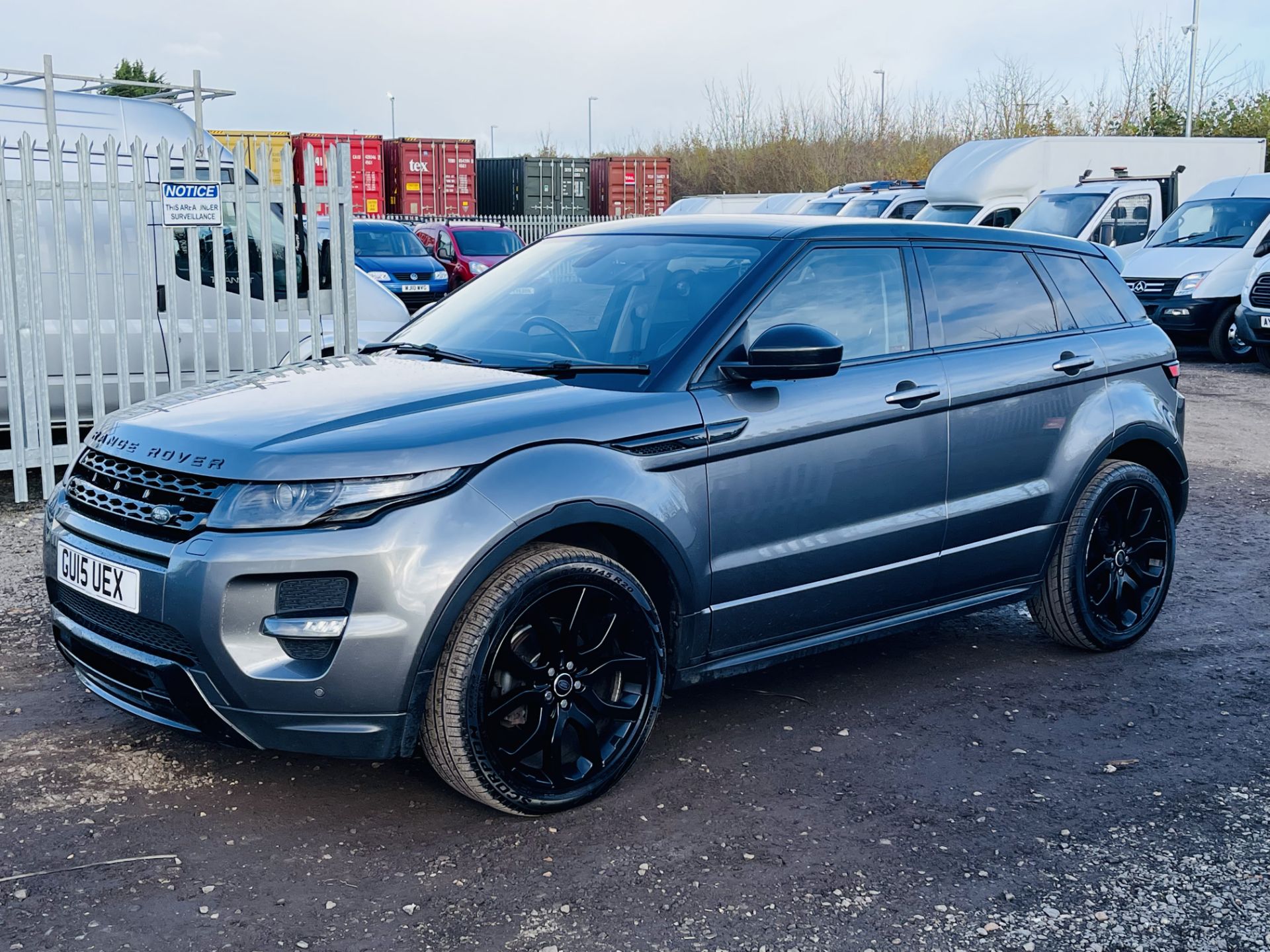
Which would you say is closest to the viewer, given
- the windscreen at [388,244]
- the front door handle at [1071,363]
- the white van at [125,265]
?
the front door handle at [1071,363]

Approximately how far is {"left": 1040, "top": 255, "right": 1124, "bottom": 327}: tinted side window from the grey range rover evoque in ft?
0.06

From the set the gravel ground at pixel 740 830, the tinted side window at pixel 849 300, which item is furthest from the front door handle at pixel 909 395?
the gravel ground at pixel 740 830

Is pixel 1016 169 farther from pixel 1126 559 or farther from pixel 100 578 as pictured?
pixel 100 578

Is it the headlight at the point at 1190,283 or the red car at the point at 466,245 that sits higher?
the red car at the point at 466,245

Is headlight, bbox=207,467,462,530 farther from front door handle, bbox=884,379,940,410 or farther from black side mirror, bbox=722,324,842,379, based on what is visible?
front door handle, bbox=884,379,940,410

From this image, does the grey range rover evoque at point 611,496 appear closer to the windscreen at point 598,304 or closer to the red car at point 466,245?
the windscreen at point 598,304

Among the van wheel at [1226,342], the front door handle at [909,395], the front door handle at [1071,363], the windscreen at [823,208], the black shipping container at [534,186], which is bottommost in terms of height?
the van wheel at [1226,342]

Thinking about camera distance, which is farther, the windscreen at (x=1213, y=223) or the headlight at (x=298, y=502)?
the windscreen at (x=1213, y=223)

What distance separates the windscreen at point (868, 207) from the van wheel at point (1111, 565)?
60.5 ft

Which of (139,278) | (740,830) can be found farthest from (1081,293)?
(139,278)

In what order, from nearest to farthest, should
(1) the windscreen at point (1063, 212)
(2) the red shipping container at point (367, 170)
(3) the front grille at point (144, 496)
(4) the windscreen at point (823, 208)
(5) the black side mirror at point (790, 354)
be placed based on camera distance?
(3) the front grille at point (144, 496)
(5) the black side mirror at point (790, 354)
(1) the windscreen at point (1063, 212)
(4) the windscreen at point (823, 208)
(2) the red shipping container at point (367, 170)

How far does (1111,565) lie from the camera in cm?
531

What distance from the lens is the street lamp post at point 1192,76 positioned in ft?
119

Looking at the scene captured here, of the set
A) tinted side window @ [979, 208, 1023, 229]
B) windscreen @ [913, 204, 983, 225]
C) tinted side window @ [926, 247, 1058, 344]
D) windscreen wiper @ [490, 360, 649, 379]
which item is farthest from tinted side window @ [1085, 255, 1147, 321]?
tinted side window @ [979, 208, 1023, 229]
